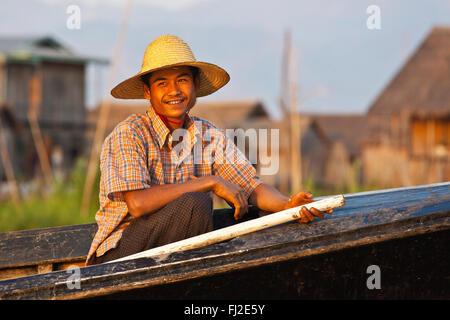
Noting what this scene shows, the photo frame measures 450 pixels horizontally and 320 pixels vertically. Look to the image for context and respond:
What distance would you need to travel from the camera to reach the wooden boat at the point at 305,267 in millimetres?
→ 1924

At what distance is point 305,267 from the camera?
206cm

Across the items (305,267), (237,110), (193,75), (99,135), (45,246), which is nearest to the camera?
(305,267)

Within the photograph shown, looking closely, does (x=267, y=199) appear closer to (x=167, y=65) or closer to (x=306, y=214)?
(x=306, y=214)

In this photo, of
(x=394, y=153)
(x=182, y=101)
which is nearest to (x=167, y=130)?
(x=182, y=101)

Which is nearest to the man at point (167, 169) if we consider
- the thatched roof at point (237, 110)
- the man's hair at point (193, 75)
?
the man's hair at point (193, 75)

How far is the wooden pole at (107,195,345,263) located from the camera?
6.84 ft

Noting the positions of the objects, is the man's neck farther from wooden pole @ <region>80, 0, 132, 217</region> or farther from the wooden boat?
wooden pole @ <region>80, 0, 132, 217</region>

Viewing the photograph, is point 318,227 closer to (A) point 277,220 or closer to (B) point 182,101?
(A) point 277,220

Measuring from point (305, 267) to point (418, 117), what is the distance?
12365 millimetres

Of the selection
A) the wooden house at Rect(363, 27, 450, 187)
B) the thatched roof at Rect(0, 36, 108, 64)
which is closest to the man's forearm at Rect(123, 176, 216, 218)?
the wooden house at Rect(363, 27, 450, 187)

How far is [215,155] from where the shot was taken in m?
2.77

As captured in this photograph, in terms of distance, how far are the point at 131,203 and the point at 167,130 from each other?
0.40m

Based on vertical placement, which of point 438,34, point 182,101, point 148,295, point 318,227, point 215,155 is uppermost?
point 438,34

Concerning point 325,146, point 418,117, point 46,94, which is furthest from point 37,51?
point 418,117
